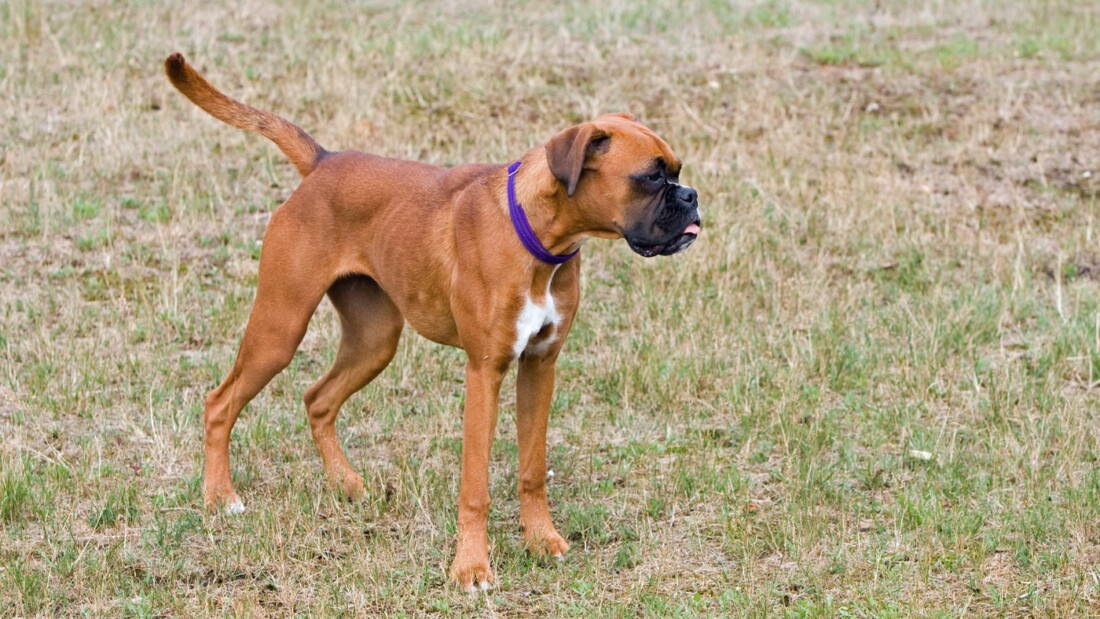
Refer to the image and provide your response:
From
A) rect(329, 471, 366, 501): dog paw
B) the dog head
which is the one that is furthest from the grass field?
the dog head

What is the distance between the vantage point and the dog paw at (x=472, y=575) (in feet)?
18.3

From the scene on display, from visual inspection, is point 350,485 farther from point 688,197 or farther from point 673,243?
point 688,197

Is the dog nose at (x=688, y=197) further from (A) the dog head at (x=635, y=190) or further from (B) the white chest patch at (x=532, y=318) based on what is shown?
(B) the white chest patch at (x=532, y=318)

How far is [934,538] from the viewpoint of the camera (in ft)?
19.3

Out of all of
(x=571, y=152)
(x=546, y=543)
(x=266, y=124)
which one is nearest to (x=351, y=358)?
(x=266, y=124)

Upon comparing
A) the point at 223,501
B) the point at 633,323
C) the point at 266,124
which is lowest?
the point at 223,501

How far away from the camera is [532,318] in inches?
218

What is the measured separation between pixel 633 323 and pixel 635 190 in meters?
3.30

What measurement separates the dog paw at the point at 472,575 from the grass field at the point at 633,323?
0.12m

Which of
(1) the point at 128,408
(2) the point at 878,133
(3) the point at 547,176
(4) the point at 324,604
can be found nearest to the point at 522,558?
(4) the point at 324,604

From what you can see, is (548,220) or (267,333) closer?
(548,220)

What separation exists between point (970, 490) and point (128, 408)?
432 centimetres

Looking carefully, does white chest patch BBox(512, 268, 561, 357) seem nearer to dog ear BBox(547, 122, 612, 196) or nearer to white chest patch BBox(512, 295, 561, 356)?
white chest patch BBox(512, 295, 561, 356)

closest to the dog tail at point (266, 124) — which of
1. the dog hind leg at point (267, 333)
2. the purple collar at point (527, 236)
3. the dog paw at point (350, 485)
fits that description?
the dog hind leg at point (267, 333)
